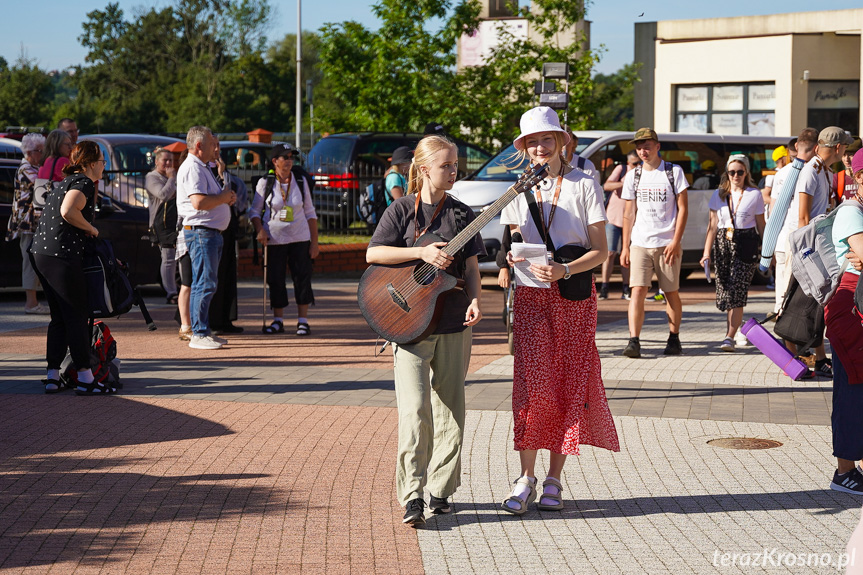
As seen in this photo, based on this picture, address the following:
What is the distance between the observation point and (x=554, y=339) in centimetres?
550

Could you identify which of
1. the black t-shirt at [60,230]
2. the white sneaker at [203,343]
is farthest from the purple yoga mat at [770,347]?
the white sneaker at [203,343]

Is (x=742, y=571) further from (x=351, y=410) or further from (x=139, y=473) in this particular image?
(x=351, y=410)

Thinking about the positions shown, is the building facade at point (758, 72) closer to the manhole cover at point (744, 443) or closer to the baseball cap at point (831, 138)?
the baseball cap at point (831, 138)

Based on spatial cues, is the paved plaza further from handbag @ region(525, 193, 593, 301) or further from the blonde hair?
the blonde hair

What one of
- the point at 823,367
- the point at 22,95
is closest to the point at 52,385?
the point at 823,367

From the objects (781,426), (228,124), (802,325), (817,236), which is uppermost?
(228,124)

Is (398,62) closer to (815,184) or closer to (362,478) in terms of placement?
(815,184)

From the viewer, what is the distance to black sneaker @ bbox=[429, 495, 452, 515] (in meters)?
5.34

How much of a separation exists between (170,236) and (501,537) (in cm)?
856

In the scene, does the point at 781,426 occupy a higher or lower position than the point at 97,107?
lower

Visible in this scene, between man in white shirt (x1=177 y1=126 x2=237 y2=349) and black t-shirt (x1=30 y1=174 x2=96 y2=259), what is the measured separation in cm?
195

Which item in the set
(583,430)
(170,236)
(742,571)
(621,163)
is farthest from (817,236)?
(621,163)

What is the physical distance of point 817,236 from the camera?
19.9 feet

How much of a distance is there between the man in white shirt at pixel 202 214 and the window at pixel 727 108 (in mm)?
28394
